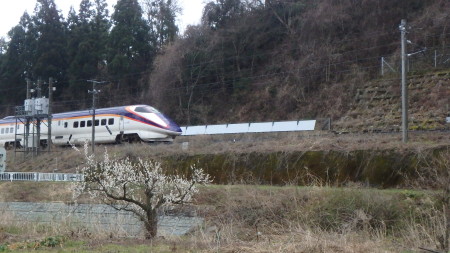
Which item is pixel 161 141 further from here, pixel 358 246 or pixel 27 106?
pixel 358 246

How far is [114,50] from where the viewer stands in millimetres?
57656

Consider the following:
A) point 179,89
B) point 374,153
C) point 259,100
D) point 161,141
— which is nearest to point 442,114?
point 374,153

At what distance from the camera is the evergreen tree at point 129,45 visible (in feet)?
188

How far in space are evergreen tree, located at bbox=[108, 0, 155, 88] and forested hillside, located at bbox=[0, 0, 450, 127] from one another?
0.11 meters

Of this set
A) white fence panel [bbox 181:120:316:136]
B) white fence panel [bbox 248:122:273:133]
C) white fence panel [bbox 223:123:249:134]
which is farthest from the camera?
white fence panel [bbox 223:123:249:134]

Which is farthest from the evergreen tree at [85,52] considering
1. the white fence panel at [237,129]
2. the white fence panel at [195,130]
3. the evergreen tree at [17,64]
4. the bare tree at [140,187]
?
the bare tree at [140,187]

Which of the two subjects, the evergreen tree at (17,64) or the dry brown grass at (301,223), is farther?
the evergreen tree at (17,64)

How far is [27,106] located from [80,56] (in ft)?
66.7

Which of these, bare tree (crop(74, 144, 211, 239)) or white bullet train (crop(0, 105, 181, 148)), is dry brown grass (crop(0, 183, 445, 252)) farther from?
white bullet train (crop(0, 105, 181, 148))

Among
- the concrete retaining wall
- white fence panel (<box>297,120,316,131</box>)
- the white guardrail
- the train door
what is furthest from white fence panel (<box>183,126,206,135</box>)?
the concrete retaining wall

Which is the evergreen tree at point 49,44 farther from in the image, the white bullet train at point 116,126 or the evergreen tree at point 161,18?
the white bullet train at point 116,126

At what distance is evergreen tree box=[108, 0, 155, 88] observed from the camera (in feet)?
188

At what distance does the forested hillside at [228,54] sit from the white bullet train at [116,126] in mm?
11969

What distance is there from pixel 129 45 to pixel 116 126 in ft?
78.9
